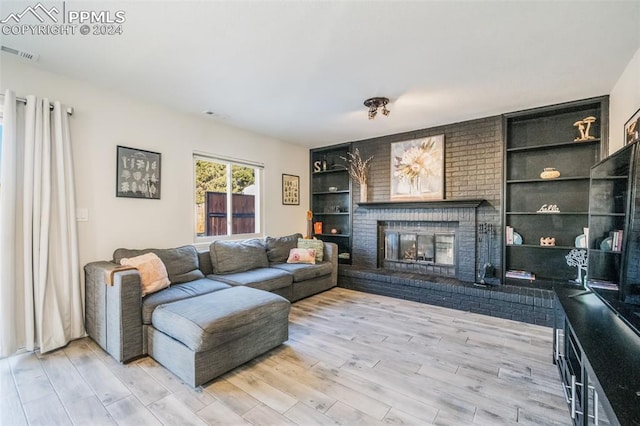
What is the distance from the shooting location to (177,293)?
2.60m

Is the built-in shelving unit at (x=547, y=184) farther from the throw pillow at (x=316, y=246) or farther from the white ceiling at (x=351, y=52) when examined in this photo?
the throw pillow at (x=316, y=246)

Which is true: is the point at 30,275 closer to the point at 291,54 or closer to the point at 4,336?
the point at 4,336

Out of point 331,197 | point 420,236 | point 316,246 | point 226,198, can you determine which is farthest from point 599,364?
point 331,197

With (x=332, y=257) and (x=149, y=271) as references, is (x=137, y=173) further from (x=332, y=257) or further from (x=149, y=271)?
(x=332, y=257)

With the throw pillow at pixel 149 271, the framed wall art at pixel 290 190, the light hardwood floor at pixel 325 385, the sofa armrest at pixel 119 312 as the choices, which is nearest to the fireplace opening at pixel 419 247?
the light hardwood floor at pixel 325 385

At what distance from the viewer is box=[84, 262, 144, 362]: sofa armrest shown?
2.20 m

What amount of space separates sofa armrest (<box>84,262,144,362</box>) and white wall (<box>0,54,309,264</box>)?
1.98 feet

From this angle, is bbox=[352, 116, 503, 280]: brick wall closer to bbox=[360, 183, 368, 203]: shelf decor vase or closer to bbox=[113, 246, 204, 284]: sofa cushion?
bbox=[360, 183, 368, 203]: shelf decor vase

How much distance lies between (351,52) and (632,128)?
2.35 metres

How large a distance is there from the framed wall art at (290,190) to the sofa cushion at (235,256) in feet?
4.28

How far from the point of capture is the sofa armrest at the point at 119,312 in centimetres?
220

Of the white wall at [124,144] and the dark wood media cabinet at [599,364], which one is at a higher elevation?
the white wall at [124,144]

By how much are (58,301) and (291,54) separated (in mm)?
2876

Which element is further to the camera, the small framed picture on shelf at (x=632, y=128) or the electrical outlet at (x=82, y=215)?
the electrical outlet at (x=82, y=215)
